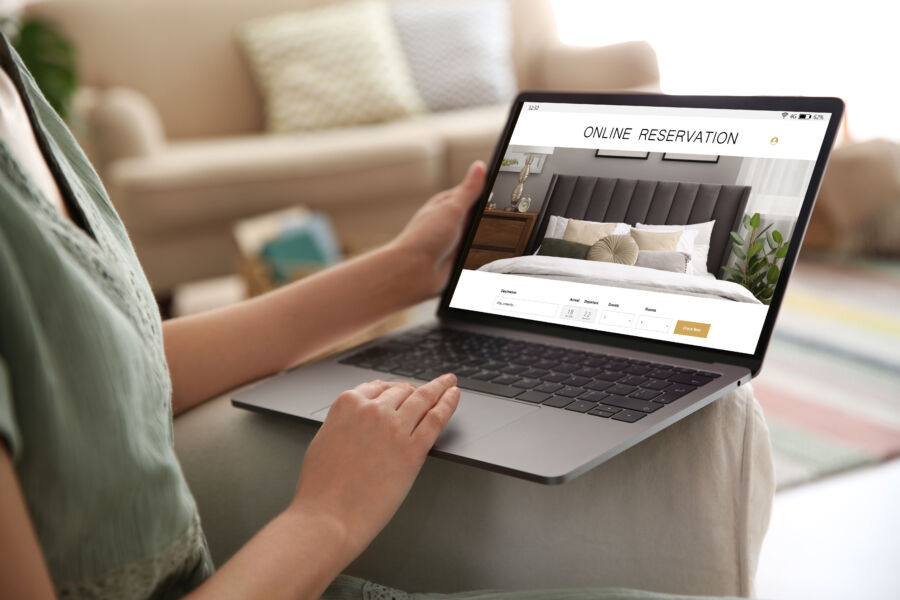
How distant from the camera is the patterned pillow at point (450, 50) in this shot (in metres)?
3.24

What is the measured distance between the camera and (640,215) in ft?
2.44

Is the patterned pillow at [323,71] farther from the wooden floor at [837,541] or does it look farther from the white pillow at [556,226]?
the white pillow at [556,226]

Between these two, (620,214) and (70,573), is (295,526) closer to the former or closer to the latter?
(70,573)

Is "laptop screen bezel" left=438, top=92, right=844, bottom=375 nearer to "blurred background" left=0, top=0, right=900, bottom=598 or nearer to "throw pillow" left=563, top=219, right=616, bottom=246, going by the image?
"throw pillow" left=563, top=219, right=616, bottom=246

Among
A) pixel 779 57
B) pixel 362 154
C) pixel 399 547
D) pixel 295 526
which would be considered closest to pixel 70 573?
pixel 295 526

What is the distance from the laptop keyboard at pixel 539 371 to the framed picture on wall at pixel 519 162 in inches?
6.7

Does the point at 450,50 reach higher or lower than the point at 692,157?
higher

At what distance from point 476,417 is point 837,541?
0.95 metres

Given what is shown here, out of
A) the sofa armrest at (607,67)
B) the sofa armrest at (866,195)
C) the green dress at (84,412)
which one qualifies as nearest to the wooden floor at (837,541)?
A: the green dress at (84,412)

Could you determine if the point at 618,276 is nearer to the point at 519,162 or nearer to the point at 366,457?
the point at 519,162

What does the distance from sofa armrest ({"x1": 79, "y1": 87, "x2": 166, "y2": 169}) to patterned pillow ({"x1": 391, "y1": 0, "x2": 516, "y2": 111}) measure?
3.36 ft

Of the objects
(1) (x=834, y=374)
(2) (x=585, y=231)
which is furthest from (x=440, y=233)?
(1) (x=834, y=374)

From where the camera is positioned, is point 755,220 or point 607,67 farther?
point 607,67

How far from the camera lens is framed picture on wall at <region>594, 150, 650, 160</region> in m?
0.79
